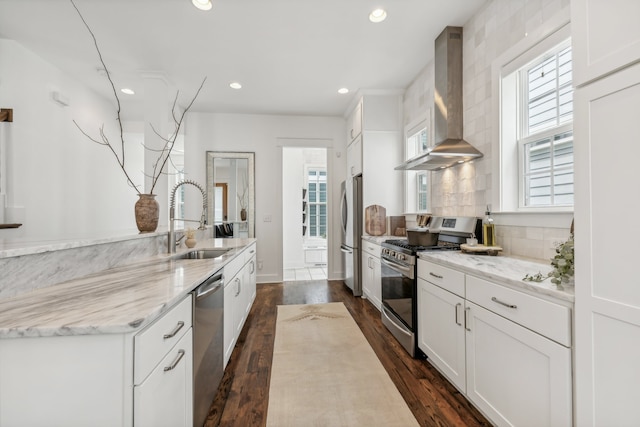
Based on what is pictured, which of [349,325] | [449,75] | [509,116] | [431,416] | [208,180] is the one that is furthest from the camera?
[208,180]

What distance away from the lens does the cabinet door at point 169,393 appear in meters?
0.88

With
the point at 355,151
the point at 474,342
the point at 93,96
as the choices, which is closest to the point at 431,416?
the point at 474,342

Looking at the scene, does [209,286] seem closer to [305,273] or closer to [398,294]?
[398,294]

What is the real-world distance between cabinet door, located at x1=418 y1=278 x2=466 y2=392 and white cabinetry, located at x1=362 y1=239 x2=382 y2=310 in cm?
104

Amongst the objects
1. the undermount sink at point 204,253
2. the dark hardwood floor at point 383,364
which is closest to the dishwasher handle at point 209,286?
the dark hardwood floor at point 383,364

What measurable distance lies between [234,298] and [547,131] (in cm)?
258

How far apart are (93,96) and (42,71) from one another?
87 cm

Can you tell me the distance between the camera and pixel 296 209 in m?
6.27

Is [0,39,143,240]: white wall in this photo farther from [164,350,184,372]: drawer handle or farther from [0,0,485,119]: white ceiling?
[164,350,184,372]: drawer handle

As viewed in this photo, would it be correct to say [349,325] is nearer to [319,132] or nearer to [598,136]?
[598,136]

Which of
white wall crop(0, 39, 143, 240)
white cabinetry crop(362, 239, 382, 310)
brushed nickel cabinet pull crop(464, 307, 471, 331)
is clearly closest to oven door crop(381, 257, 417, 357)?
white cabinetry crop(362, 239, 382, 310)

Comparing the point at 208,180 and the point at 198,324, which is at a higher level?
the point at 208,180

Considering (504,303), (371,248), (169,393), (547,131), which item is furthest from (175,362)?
(371,248)

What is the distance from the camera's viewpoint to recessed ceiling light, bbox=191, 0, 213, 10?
7.44ft
